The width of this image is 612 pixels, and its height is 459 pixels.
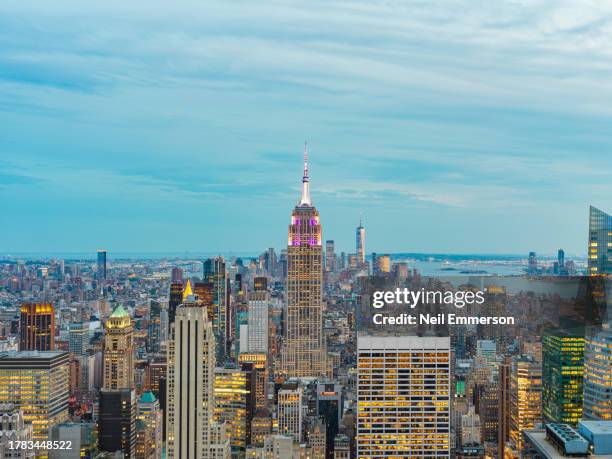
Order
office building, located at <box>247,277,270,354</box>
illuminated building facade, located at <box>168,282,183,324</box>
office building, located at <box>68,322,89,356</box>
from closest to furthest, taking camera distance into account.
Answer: illuminated building facade, located at <box>168,282,183,324</box> < office building, located at <box>68,322,89,356</box> < office building, located at <box>247,277,270,354</box>

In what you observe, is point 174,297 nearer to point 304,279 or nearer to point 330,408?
point 330,408

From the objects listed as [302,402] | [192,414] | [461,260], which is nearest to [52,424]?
[192,414]

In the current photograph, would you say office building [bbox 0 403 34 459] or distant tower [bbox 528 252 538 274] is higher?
distant tower [bbox 528 252 538 274]

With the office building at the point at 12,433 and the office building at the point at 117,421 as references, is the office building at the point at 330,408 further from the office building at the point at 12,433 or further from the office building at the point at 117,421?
the office building at the point at 12,433

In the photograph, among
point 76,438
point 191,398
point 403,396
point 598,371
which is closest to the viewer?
point 598,371

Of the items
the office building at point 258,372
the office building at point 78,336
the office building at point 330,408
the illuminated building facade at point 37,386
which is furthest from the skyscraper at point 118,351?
the office building at point 330,408

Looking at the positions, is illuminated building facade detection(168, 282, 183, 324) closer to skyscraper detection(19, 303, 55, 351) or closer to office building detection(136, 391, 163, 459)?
office building detection(136, 391, 163, 459)

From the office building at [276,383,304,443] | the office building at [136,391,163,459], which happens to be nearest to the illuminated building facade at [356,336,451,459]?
the office building at [276,383,304,443]

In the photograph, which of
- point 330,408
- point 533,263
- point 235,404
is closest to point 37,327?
point 235,404
